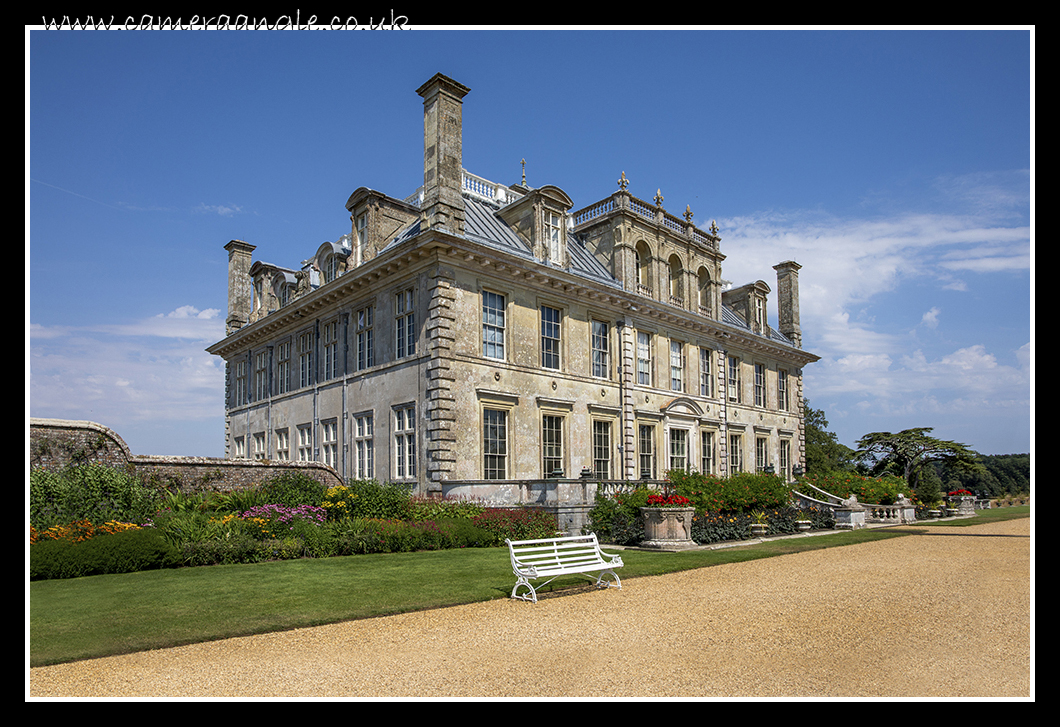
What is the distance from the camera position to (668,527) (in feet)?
55.2

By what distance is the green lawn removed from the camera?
7.56m

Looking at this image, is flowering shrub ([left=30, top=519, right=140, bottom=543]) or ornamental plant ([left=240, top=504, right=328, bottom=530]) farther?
ornamental plant ([left=240, top=504, right=328, bottom=530])

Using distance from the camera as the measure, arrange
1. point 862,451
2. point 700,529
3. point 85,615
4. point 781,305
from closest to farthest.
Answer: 1. point 85,615
2. point 700,529
3. point 781,305
4. point 862,451

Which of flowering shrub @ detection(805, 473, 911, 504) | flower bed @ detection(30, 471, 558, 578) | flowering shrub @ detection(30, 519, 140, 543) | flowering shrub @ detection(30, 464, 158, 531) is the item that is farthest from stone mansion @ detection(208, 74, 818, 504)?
flowering shrub @ detection(30, 519, 140, 543)

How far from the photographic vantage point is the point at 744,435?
33562mm

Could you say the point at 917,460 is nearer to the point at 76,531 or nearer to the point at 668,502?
the point at 668,502

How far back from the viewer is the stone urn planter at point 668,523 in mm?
16703

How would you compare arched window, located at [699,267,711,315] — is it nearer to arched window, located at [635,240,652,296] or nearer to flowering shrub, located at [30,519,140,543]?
arched window, located at [635,240,652,296]

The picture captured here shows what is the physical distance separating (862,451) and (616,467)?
25129 mm

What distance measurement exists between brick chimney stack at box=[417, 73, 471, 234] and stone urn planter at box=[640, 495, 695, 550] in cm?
1010

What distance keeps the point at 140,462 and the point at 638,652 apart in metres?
14.7

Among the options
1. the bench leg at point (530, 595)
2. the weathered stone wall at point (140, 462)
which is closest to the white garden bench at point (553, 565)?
the bench leg at point (530, 595)
